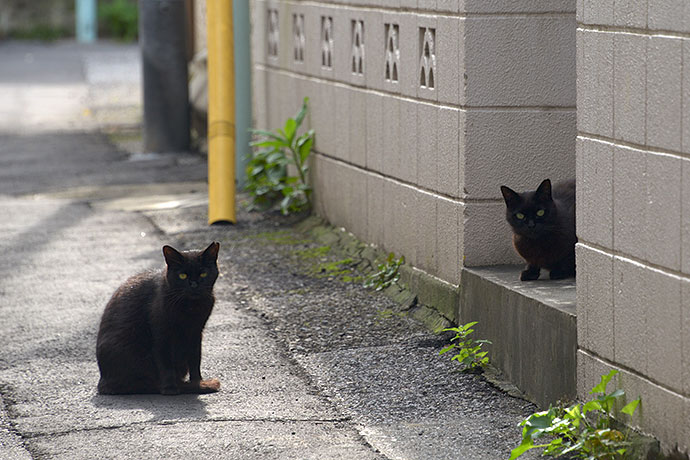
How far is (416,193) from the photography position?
6578 mm

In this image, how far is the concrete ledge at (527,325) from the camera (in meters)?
4.72

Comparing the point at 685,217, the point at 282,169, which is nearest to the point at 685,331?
the point at 685,217

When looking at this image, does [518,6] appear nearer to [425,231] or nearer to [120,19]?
[425,231]

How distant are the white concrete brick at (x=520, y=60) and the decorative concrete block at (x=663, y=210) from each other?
1926 mm

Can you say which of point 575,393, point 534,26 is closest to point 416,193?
point 534,26

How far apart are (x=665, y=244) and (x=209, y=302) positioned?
2.29 m

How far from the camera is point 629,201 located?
Answer: 13.5ft

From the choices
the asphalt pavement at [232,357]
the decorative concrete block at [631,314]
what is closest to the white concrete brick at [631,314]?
the decorative concrete block at [631,314]

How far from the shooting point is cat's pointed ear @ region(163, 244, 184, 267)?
17.2ft

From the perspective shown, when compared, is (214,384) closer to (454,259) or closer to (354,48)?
(454,259)

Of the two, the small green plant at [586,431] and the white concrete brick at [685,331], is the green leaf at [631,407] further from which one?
the white concrete brick at [685,331]

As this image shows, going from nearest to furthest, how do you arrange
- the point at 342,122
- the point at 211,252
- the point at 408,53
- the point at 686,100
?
the point at 686,100, the point at 211,252, the point at 408,53, the point at 342,122

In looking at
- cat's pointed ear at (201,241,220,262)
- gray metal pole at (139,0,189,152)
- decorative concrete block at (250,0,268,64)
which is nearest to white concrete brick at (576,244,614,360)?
cat's pointed ear at (201,241,220,262)

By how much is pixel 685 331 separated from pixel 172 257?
7.99 ft
